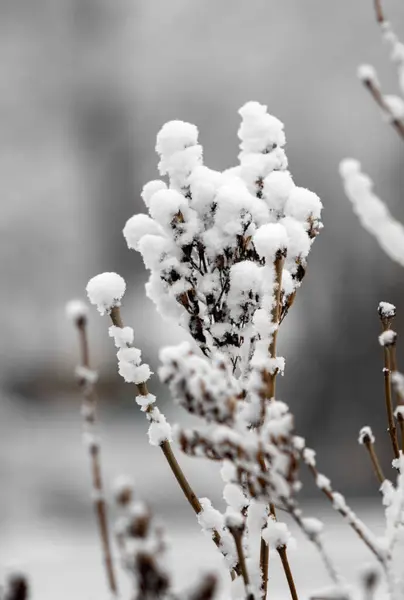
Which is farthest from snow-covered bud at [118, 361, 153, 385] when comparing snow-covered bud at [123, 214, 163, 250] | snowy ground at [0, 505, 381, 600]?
snowy ground at [0, 505, 381, 600]

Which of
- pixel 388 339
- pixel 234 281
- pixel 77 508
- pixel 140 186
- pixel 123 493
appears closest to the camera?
pixel 123 493

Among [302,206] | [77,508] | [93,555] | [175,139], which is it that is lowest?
[302,206]

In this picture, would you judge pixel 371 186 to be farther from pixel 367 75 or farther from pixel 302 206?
pixel 302 206

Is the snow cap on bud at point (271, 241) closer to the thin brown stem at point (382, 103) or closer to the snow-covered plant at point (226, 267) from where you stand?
the snow-covered plant at point (226, 267)

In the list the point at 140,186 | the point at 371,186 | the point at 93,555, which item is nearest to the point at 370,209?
the point at 371,186

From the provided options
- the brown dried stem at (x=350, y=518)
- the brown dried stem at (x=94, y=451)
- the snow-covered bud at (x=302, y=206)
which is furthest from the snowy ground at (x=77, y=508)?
the brown dried stem at (x=94, y=451)

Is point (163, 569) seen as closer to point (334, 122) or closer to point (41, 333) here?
point (41, 333)
